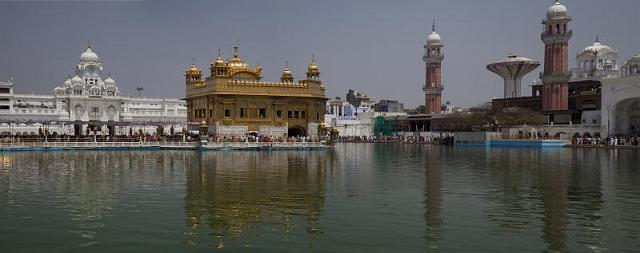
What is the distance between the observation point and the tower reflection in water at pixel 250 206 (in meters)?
9.82

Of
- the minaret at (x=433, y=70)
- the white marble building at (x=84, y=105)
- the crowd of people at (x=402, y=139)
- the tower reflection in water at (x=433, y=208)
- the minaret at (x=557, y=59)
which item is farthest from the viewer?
the minaret at (x=433, y=70)

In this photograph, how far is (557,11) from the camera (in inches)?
2564

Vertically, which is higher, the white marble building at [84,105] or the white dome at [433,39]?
the white dome at [433,39]

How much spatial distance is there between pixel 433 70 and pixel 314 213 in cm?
7855

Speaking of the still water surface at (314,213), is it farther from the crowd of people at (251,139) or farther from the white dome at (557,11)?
the white dome at (557,11)

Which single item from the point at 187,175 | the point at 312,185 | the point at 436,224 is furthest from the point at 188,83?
the point at 436,224

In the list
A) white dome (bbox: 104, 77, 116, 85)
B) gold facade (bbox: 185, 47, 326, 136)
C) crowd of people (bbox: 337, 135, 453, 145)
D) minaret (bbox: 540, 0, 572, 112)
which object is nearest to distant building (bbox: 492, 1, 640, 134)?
minaret (bbox: 540, 0, 572, 112)

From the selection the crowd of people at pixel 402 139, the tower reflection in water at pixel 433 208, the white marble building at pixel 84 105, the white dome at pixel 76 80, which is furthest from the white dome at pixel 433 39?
the tower reflection in water at pixel 433 208

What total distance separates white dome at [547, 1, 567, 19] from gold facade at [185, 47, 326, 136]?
1184 inches

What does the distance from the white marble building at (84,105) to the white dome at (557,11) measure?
42.7 metres

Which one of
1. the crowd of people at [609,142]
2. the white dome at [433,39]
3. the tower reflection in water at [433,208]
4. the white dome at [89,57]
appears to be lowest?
the tower reflection in water at [433,208]

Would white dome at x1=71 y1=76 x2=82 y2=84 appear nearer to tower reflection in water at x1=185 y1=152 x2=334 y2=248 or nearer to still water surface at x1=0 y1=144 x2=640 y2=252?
still water surface at x1=0 y1=144 x2=640 y2=252

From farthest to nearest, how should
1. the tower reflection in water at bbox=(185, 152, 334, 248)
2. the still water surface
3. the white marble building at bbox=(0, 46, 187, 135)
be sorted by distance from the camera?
the white marble building at bbox=(0, 46, 187, 135) → the tower reflection in water at bbox=(185, 152, 334, 248) → the still water surface

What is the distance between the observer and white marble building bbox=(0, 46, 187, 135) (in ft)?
235
